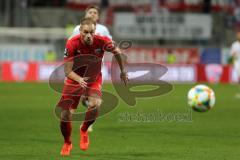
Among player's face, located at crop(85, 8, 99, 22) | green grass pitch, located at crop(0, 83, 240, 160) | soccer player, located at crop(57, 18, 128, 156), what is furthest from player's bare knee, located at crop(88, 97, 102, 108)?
player's face, located at crop(85, 8, 99, 22)

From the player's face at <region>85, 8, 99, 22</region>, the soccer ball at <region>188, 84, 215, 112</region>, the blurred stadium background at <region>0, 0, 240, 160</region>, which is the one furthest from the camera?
the blurred stadium background at <region>0, 0, 240, 160</region>

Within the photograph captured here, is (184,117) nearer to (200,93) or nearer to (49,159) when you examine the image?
(200,93)

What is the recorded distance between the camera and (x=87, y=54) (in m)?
11.9

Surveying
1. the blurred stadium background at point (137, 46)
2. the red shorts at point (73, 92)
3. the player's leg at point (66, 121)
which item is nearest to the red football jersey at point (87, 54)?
the red shorts at point (73, 92)

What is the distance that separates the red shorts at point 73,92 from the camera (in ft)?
38.5

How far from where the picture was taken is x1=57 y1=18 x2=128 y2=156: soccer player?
1147 centimetres

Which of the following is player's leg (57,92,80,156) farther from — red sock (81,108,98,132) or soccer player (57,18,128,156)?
red sock (81,108,98,132)

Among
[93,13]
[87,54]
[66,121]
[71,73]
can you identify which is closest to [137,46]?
[93,13]

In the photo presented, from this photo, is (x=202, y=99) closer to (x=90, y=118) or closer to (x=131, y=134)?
(x=131, y=134)

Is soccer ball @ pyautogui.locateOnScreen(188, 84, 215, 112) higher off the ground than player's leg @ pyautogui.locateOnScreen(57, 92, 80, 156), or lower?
lower

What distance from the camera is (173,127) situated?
54.4 ft

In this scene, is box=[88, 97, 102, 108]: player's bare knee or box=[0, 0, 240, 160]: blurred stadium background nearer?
box=[88, 97, 102, 108]: player's bare knee

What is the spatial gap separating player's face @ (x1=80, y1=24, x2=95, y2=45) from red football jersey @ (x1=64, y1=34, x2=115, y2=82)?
168 millimetres

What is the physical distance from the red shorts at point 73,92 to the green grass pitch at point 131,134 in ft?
2.73
